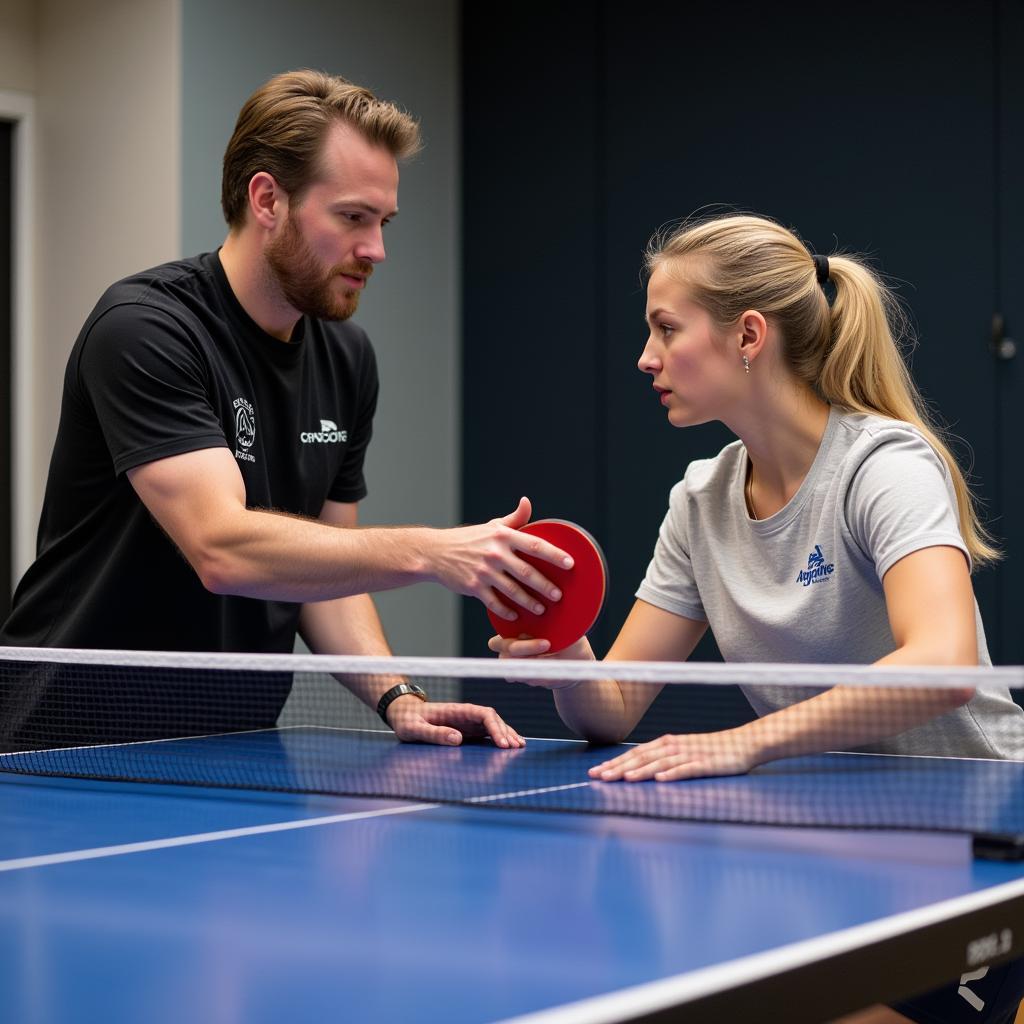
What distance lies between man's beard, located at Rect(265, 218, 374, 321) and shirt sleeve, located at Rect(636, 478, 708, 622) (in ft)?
2.39

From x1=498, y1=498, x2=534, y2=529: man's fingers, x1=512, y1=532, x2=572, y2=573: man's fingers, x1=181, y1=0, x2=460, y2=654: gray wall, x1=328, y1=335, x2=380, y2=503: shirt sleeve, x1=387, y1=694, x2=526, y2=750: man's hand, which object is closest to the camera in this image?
x1=512, y1=532, x2=572, y2=573: man's fingers

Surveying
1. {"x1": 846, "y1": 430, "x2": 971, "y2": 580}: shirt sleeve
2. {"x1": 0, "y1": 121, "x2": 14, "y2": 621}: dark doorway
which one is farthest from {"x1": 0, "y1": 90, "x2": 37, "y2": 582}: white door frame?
{"x1": 846, "y1": 430, "x2": 971, "y2": 580}: shirt sleeve

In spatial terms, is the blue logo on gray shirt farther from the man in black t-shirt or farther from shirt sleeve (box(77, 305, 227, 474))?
shirt sleeve (box(77, 305, 227, 474))

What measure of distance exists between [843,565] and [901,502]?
0.17 m

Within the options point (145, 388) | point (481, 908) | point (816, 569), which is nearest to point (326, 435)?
point (145, 388)

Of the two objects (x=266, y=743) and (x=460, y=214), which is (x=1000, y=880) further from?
(x=460, y=214)

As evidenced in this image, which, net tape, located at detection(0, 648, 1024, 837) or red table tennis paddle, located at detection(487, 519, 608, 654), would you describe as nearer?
net tape, located at detection(0, 648, 1024, 837)

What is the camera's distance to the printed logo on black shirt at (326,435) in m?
2.82

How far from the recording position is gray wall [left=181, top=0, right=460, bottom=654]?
203 inches

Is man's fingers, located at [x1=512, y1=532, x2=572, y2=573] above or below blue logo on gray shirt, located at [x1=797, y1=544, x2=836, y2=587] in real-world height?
above

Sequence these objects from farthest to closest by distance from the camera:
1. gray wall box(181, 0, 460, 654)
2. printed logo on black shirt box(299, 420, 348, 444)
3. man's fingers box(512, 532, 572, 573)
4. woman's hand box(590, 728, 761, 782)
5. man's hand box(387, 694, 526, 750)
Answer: gray wall box(181, 0, 460, 654)
printed logo on black shirt box(299, 420, 348, 444)
man's hand box(387, 694, 526, 750)
man's fingers box(512, 532, 572, 573)
woman's hand box(590, 728, 761, 782)

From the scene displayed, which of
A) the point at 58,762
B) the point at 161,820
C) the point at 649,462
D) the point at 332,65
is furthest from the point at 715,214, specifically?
the point at 161,820

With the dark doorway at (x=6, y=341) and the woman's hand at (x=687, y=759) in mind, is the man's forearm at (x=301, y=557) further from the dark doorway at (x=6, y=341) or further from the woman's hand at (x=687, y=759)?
the dark doorway at (x=6, y=341)

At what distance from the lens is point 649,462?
17.8 feet
